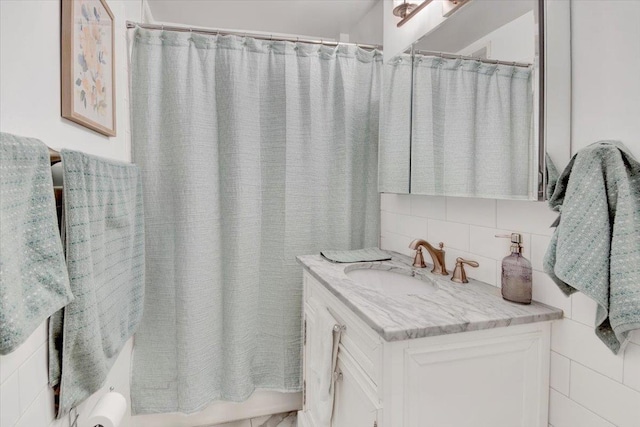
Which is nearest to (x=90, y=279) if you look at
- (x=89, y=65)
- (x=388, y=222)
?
(x=89, y=65)

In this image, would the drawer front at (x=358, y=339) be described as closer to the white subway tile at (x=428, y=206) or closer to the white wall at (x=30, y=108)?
the white subway tile at (x=428, y=206)

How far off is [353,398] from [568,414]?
2.02 ft

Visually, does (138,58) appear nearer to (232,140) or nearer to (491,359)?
(232,140)

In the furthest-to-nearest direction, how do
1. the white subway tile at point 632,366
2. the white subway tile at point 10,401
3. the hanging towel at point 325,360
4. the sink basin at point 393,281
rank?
the sink basin at point 393,281 → the hanging towel at point 325,360 → the white subway tile at point 632,366 → the white subway tile at point 10,401

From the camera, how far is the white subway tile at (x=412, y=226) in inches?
64.1

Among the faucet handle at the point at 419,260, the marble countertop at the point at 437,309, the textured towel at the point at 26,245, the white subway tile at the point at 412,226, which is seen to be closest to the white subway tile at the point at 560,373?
the marble countertop at the point at 437,309

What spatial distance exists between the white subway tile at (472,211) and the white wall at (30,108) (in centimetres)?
138

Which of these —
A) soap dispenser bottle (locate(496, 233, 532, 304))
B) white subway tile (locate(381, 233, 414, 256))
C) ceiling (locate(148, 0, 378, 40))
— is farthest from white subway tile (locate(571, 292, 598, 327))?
ceiling (locate(148, 0, 378, 40))

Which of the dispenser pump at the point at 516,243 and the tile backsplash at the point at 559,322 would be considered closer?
the tile backsplash at the point at 559,322

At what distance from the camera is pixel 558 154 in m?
0.96

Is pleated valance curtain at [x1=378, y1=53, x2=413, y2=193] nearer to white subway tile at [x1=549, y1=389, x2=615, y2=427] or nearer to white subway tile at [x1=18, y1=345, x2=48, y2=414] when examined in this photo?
white subway tile at [x1=549, y1=389, x2=615, y2=427]

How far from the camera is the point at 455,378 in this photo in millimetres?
947

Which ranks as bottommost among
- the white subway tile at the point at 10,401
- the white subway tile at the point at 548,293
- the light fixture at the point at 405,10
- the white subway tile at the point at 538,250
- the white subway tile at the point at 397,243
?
the white subway tile at the point at 10,401

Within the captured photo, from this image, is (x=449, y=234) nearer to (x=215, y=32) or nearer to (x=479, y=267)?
(x=479, y=267)
